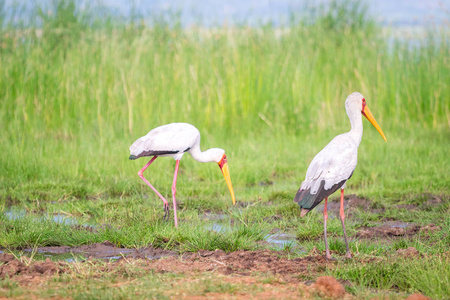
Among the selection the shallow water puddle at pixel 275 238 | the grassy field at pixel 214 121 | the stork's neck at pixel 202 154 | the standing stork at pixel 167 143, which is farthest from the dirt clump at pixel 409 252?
the stork's neck at pixel 202 154

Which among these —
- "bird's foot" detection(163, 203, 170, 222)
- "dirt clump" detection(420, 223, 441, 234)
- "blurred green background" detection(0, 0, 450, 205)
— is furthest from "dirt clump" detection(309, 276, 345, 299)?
"blurred green background" detection(0, 0, 450, 205)

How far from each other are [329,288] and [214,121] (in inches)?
270

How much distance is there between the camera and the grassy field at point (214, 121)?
550cm

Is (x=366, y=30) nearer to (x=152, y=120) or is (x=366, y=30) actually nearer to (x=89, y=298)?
(x=152, y=120)

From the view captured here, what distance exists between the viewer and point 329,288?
3.40 m

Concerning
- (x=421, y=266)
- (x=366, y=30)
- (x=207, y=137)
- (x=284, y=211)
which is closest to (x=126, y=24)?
(x=207, y=137)

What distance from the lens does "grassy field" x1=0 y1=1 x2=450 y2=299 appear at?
5.50m

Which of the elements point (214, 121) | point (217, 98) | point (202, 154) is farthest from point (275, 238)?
point (217, 98)

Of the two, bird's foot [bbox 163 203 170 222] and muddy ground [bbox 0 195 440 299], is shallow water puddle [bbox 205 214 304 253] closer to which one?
muddy ground [bbox 0 195 440 299]

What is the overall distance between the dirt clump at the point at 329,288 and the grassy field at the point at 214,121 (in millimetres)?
704

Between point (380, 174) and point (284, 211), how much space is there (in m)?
2.13

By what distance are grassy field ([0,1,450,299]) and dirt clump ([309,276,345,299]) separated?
70cm

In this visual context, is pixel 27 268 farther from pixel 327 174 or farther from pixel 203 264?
pixel 327 174

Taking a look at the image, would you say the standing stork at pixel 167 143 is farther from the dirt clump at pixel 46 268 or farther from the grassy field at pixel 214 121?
the dirt clump at pixel 46 268
